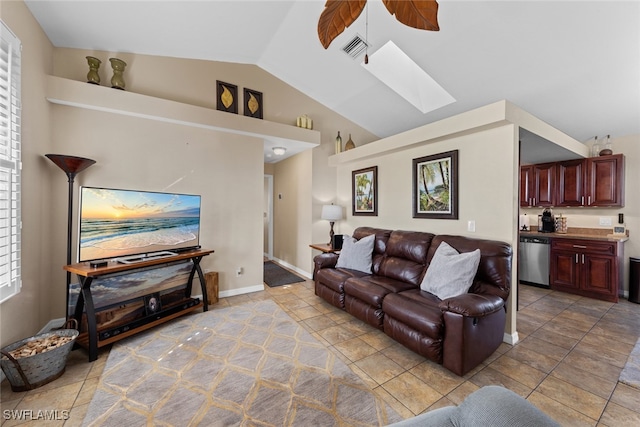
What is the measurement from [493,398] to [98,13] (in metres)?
4.24

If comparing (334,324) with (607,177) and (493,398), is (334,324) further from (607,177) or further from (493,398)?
(607,177)

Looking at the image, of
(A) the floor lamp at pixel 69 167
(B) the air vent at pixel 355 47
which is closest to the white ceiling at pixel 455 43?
(B) the air vent at pixel 355 47

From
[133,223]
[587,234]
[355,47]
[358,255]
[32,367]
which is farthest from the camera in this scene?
[587,234]

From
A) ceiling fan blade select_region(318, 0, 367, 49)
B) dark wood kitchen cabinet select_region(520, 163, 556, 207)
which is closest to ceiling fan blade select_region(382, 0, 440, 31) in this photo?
ceiling fan blade select_region(318, 0, 367, 49)

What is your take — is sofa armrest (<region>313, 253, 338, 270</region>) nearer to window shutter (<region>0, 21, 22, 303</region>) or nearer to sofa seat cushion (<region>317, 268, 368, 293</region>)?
sofa seat cushion (<region>317, 268, 368, 293</region>)

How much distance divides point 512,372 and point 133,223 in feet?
12.7

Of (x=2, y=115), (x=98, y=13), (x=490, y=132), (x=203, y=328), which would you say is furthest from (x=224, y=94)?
(x=490, y=132)

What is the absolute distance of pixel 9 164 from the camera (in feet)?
6.62

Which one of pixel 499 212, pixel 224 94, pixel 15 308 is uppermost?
pixel 224 94

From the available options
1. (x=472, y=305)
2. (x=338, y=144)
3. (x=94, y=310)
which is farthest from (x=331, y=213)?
(x=94, y=310)

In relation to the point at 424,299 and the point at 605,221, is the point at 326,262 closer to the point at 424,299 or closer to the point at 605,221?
the point at 424,299

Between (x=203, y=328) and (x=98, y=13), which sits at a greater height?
(x=98, y=13)

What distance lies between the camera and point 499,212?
2621mm

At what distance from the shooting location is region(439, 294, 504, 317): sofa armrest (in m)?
1.94
